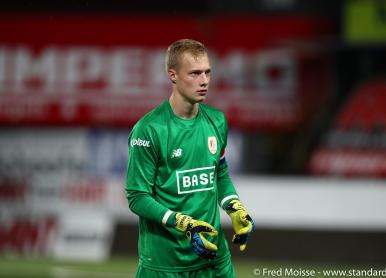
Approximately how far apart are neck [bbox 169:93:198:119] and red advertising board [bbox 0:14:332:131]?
31.6ft

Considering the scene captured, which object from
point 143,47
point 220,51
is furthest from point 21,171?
point 220,51

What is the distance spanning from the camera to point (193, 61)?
5.02 meters

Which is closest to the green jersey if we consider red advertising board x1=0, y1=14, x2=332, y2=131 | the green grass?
the green grass

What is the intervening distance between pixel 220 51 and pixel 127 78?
157 centimetres

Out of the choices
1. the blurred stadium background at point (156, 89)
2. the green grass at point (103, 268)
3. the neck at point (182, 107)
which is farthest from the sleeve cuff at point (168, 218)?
the blurred stadium background at point (156, 89)

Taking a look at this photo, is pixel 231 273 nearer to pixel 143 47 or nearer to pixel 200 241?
pixel 200 241

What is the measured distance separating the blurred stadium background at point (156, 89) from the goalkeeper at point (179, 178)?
8594 millimetres

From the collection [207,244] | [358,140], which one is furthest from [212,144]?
[358,140]

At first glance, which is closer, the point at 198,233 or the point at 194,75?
the point at 198,233

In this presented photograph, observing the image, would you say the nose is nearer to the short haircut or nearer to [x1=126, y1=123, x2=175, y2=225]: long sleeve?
the short haircut

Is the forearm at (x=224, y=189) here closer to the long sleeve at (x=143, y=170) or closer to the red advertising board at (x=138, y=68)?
the long sleeve at (x=143, y=170)

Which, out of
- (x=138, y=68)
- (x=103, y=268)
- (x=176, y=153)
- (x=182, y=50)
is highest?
(x=182, y=50)

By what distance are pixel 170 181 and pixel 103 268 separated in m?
7.02

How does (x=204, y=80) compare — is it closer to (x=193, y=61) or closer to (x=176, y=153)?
(x=193, y=61)
